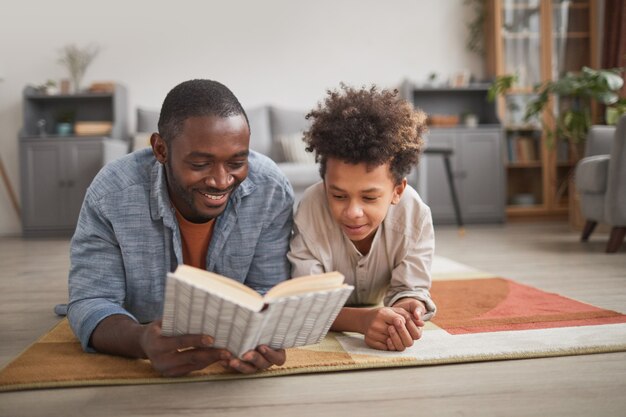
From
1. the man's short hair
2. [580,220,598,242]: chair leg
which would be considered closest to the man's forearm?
the man's short hair

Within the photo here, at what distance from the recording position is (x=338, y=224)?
5.08 ft

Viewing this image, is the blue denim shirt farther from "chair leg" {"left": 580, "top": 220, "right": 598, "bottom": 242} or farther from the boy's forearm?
"chair leg" {"left": 580, "top": 220, "right": 598, "bottom": 242}

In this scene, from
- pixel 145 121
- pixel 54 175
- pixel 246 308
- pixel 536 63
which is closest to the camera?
pixel 246 308

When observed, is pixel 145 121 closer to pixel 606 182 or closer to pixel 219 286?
pixel 606 182

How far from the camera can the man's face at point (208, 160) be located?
1.26 m

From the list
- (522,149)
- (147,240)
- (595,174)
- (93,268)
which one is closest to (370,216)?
(147,240)

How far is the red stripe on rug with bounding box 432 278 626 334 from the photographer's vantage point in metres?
1.55

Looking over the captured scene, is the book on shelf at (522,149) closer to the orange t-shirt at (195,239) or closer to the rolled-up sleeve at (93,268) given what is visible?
the orange t-shirt at (195,239)

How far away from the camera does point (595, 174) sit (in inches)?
125

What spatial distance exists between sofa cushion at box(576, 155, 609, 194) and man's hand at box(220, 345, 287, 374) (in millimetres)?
2527

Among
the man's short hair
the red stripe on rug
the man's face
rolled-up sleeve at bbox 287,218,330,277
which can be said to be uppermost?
the man's short hair

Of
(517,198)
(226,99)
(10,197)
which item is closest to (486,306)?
(226,99)

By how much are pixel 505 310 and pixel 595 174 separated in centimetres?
175

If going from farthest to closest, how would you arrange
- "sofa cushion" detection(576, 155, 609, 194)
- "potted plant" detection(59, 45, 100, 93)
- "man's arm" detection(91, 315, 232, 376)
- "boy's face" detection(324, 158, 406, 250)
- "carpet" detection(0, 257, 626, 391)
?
"potted plant" detection(59, 45, 100, 93) → "sofa cushion" detection(576, 155, 609, 194) → "boy's face" detection(324, 158, 406, 250) → "carpet" detection(0, 257, 626, 391) → "man's arm" detection(91, 315, 232, 376)
